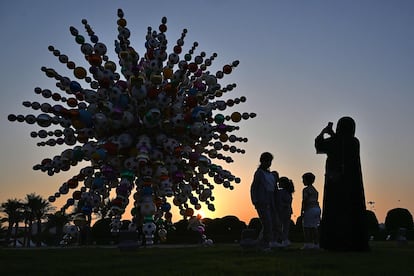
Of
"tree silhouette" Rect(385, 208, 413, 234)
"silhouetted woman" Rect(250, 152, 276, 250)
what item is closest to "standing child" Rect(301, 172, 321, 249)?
"silhouetted woman" Rect(250, 152, 276, 250)

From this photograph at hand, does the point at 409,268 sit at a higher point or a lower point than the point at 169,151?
lower

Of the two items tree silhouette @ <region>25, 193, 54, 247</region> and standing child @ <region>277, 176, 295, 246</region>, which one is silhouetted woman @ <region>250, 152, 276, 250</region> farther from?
tree silhouette @ <region>25, 193, 54, 247</region>

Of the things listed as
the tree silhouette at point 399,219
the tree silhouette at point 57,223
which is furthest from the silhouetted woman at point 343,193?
the tree silhouette at point 57,223

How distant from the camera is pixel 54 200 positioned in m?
10.5

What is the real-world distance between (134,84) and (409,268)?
641 cm

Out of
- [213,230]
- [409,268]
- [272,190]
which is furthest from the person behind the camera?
[213,230]

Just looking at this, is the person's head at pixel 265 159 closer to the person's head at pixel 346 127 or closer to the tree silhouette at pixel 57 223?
the person's head at pixel 346 127

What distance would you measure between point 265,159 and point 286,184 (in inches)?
81.0

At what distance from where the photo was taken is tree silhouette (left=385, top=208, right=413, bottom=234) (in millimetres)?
33406

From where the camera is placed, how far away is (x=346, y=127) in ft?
35.7

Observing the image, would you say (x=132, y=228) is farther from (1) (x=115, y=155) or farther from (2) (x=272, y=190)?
(2) (x=272, y=190)

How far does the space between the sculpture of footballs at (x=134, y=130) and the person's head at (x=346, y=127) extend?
2.61 meters

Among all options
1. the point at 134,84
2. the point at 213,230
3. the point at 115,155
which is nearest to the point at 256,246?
the point at 115,155

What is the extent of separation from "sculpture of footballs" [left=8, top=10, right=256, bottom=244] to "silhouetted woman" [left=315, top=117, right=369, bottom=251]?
2.44m
